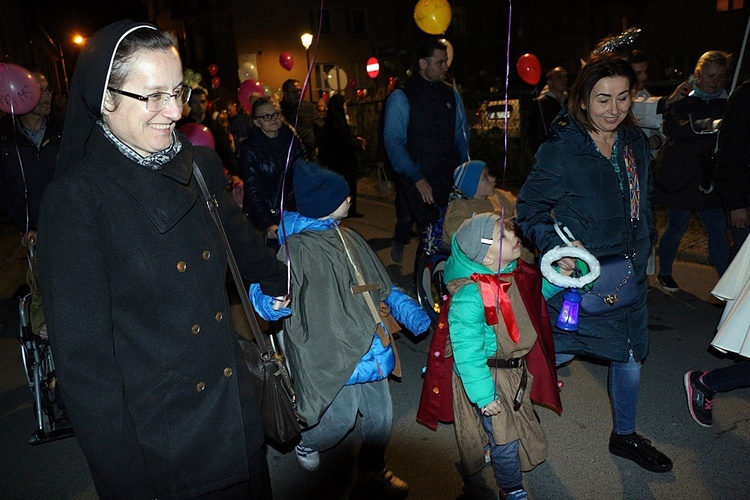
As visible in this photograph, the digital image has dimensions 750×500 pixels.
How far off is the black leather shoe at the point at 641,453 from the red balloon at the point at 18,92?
16.5 feet

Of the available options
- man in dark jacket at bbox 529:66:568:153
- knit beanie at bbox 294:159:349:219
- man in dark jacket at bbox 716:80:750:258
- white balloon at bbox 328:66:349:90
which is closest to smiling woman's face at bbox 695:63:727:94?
man in dark jacket at bbox 716:80:750:258

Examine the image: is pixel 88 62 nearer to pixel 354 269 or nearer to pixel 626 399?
pixel 354 269

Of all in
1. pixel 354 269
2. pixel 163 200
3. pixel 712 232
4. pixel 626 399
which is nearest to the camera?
pixel 163 200

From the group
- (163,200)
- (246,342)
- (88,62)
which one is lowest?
(246,342)

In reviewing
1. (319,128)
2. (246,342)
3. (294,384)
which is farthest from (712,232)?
(319,128)

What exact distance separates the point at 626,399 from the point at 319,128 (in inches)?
310

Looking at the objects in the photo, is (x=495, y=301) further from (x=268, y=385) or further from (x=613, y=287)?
(x=268, y=385)

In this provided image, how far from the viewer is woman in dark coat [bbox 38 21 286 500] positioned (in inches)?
62.7

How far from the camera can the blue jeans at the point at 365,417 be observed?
3.15 meters

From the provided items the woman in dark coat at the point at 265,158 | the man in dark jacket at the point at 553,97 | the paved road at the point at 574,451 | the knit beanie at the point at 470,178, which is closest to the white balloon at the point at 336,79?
the man in dark jacket at the point at 553,97

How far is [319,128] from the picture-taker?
33.5ft

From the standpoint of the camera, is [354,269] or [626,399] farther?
[626,399]

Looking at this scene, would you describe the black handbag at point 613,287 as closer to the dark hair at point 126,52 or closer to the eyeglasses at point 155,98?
the eyeglasses at point 155,98

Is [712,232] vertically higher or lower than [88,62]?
lower
